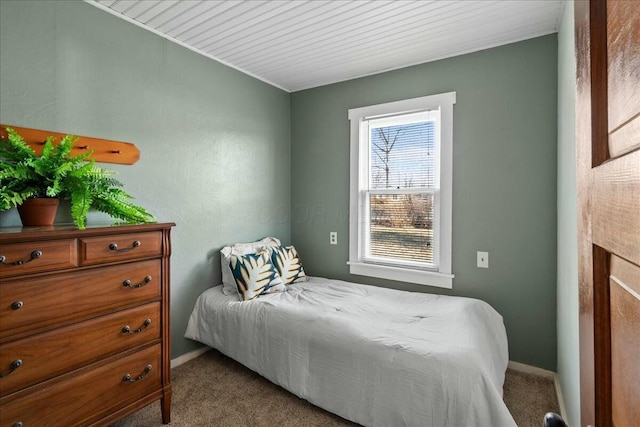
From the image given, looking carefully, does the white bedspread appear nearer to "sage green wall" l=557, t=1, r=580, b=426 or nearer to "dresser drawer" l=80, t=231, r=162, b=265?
"sage green wall" l=557, t=1, r=580, b=426

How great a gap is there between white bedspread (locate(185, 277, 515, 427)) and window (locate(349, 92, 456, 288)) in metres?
0.40

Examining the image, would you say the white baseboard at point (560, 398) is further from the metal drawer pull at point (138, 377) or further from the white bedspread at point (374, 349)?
the metal drawer pull at point (138, 377)

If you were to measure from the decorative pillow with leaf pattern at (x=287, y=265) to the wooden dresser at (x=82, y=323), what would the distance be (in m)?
1.15

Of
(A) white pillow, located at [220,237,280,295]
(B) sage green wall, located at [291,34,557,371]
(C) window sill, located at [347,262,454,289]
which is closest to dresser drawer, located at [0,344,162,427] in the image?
(A) white pillow, located at [220,237,280,295]

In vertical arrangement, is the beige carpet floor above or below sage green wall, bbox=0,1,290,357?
below

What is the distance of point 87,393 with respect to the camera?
61.0 inches

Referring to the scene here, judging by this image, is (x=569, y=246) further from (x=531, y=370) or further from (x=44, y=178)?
(x=44, y=178)

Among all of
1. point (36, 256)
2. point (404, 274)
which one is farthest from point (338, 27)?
point (36, 256)

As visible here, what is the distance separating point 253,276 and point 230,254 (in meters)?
0.37

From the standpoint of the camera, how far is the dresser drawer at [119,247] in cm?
156

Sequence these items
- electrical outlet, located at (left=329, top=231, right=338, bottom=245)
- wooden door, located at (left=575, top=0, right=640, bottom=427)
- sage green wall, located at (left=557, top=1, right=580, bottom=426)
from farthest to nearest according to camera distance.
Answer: electrical outlet, located at (left=329, top=231, right=338, bottom=245) < sage green wall, located at (left=557, top=1, right=580, bottom=426) < wooden door, located at (left=575, top=0, right=640, bottom=427)

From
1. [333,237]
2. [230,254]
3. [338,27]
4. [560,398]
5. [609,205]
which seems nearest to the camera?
[609,205]

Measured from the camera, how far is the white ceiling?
2.07m

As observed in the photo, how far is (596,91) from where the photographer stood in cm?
53
